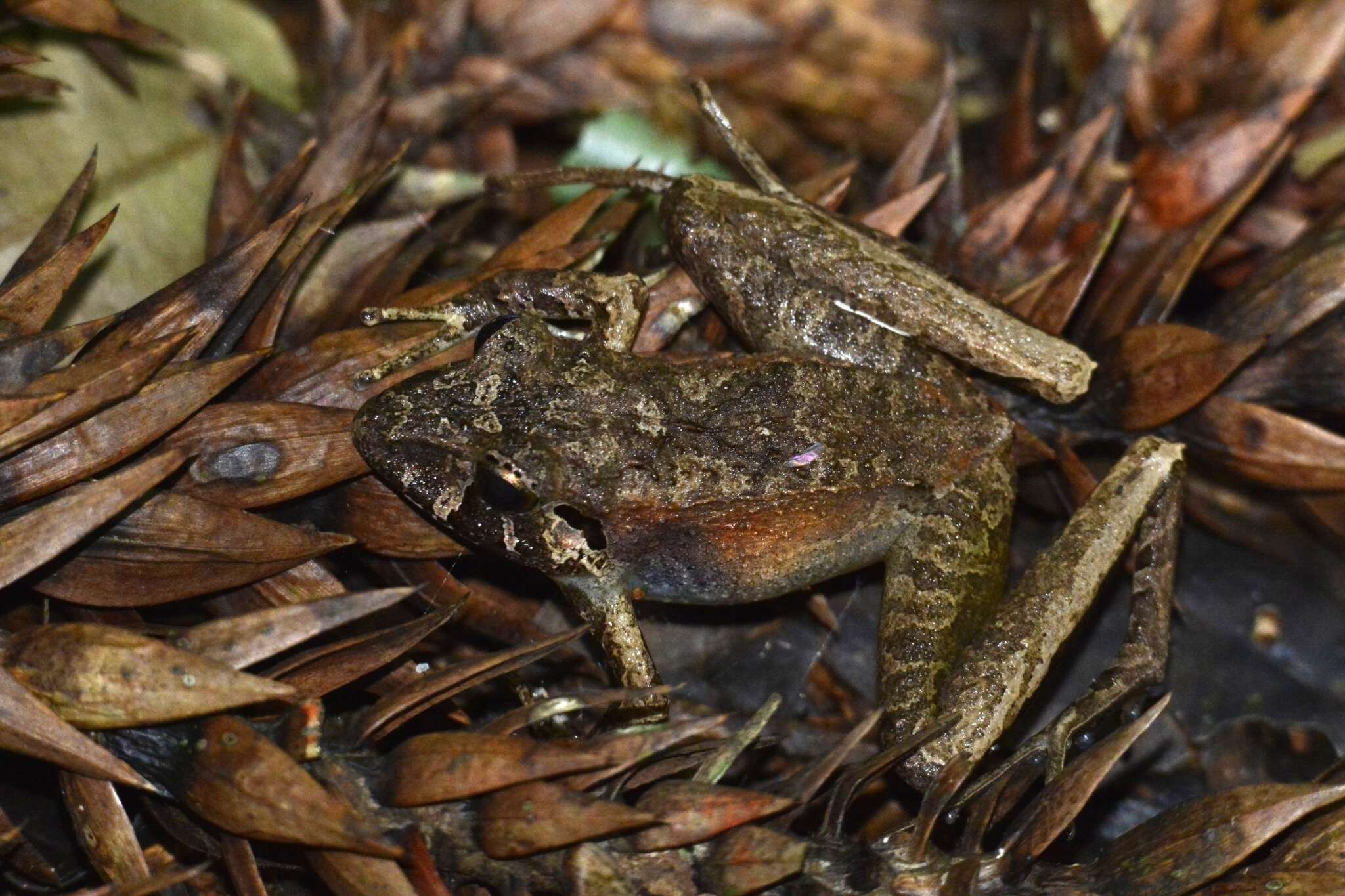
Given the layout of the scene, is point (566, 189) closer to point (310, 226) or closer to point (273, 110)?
point (273, 110)

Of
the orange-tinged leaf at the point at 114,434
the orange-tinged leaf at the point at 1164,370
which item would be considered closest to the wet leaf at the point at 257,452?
the orange-tinged leaf at the point at 114,434

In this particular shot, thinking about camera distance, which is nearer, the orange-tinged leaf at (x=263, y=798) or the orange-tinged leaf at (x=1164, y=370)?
the orange-tinged leaf at (x=263, y=798)

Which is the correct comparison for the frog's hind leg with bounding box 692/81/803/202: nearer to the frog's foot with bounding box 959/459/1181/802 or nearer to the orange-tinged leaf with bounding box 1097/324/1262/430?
the orange-tinged leaf with bounding box 1097/324/1262/430

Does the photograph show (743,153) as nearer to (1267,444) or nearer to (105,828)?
(1267,444)

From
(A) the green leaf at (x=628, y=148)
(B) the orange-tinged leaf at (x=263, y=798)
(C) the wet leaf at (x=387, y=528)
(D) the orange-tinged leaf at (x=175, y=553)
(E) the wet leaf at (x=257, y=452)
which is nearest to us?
(B) the orange-tinged leaf at (x=263, y=798)

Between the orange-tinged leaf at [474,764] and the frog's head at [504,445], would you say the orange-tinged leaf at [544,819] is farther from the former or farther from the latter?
the frog's head at [504,445]

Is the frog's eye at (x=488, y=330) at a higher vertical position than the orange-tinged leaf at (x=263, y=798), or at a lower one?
higher

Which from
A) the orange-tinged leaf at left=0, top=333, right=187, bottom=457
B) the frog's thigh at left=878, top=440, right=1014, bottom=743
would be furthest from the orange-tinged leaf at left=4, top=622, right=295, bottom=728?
the frog's thigh at left=878, top=440, right=1014, bottom=743
